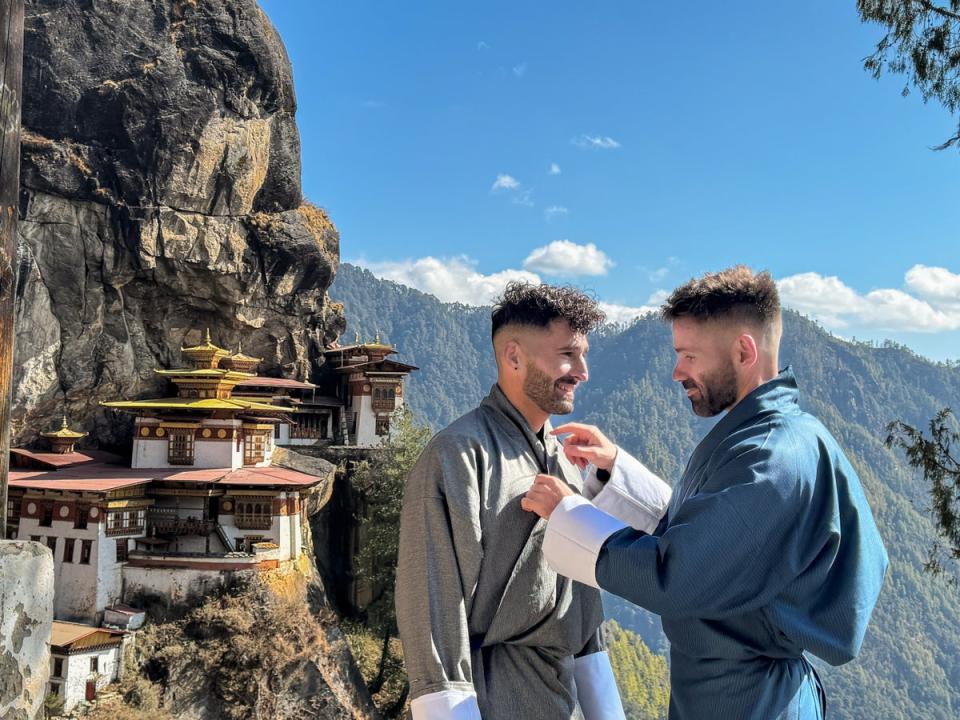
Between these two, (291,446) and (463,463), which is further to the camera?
(291,446)

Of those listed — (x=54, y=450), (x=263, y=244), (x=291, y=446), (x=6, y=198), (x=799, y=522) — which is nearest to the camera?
(x=6, y=198)

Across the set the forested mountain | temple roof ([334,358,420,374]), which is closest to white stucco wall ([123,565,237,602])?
temple roof ([334,358,420,374])

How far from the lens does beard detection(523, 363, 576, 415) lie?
318 cm

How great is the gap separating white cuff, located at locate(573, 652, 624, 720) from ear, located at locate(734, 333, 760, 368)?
142 cm

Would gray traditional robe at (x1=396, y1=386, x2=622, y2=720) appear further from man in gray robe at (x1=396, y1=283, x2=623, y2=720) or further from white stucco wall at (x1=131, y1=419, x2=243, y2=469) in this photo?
white stucco wall at (x1=131, y1=419, x2=243, y2=469)

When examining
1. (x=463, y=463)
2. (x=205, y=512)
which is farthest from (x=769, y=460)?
(x=205, y=512)

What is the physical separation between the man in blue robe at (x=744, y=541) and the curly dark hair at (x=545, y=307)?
0.44 meters

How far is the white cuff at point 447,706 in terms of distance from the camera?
2.56 metres

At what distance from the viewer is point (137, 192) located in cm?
2167

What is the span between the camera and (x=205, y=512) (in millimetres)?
18500

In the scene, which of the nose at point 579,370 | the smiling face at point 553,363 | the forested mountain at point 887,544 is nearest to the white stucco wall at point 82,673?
the smiling face at point 553,363

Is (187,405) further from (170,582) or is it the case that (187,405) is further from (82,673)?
(82,673)

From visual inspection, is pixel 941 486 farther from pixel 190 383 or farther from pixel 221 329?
pixel 221 329

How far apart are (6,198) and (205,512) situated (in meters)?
17.9
